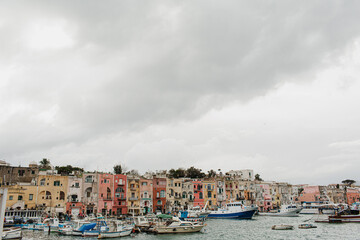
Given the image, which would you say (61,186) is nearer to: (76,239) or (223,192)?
(76,239)

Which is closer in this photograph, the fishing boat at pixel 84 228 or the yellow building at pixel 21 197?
the fishing boat at pixel 84 228

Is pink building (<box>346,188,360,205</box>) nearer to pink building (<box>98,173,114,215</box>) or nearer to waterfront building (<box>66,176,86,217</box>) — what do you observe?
pink building (<box>98,173,114,215</box>)

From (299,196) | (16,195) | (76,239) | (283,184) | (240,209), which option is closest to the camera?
(76,239)

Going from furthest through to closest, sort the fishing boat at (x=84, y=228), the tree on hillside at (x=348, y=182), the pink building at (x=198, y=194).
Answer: the tree on hillside at (x=348, y=182)
the pink building at (x=198, y=194)
the fishing boat at (x=84, y=228)

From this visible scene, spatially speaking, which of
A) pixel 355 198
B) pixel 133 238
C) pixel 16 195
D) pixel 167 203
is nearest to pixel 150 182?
pixel 167 203

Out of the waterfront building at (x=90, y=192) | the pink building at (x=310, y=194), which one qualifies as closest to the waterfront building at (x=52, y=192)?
the waterfront building at (x=90, y=192)

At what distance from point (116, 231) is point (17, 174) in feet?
119

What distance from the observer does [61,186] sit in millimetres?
64875

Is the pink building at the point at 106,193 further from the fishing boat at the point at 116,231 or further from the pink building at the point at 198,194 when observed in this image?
the pink building at the point at 198,194

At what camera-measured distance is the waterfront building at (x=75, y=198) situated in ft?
210

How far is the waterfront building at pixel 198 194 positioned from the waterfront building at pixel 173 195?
542 centimetres

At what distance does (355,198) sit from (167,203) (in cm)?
10168

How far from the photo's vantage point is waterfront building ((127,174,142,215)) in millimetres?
73625

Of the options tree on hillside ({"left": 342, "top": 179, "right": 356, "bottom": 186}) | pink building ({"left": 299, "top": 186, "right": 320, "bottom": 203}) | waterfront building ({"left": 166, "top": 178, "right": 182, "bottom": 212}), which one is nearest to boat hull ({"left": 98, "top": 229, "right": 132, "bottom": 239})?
waterfront building ({"left": 166, "top": 178, "right": 182, "bottom": 212})
